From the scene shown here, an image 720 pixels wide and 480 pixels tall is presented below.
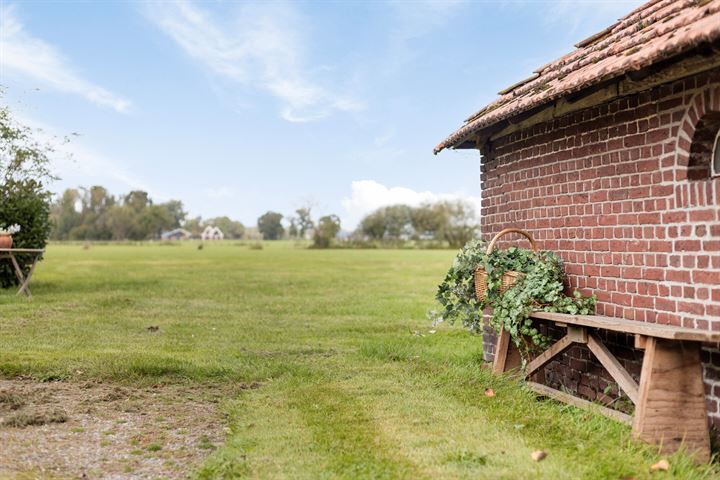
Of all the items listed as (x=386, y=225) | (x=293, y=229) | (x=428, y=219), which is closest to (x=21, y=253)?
(x=386, y=225)

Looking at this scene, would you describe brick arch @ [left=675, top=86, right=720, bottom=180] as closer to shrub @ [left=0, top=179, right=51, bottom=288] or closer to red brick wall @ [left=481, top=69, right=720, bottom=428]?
red brick wall @ [left=481, top=69, right=720, bottom=428]

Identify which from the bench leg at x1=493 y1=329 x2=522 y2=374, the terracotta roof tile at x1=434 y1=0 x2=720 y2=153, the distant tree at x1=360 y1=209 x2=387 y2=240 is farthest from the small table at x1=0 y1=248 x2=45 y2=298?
the distant tree at x1=360 y1=209 x2=387 y2=240

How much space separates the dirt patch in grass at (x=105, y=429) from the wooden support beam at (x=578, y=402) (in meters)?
3.13

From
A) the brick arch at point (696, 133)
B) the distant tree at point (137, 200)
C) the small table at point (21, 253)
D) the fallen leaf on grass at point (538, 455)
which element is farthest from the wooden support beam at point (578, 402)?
the distant tree at point (137, 200)

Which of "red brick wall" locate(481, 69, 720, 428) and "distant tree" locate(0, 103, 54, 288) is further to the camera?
"distant tree" locate(0, 103, 54, 288)

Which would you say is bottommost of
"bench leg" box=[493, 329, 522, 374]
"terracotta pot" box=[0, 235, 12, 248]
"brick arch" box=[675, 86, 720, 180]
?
"bench leg" box=[493, 329, 522, 374]

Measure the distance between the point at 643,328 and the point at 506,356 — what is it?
8.24ft

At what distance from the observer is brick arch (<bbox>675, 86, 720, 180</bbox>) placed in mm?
4852

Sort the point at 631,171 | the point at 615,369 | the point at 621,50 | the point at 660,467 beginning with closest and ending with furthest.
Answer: the point at 660,467, the point at 615,369, the point at 621,50, the point at 631,171

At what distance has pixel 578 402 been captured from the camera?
6.02m

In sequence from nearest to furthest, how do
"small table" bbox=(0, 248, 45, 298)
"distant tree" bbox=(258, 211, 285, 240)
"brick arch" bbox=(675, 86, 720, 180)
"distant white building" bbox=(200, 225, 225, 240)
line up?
"brick arch" bbox=(675, 86, 720, 180) < "small table" bbox=(0, 248, 45, 298) < "distant tree" bbox=(258, 211, 285, 240) < "distant white building" bbox=(200, 225, 225, 240)

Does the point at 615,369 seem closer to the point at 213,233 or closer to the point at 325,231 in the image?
the point at 325,231

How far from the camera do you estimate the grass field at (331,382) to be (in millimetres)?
4688

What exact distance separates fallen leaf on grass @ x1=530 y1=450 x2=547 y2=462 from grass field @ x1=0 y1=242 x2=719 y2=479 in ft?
0.20
